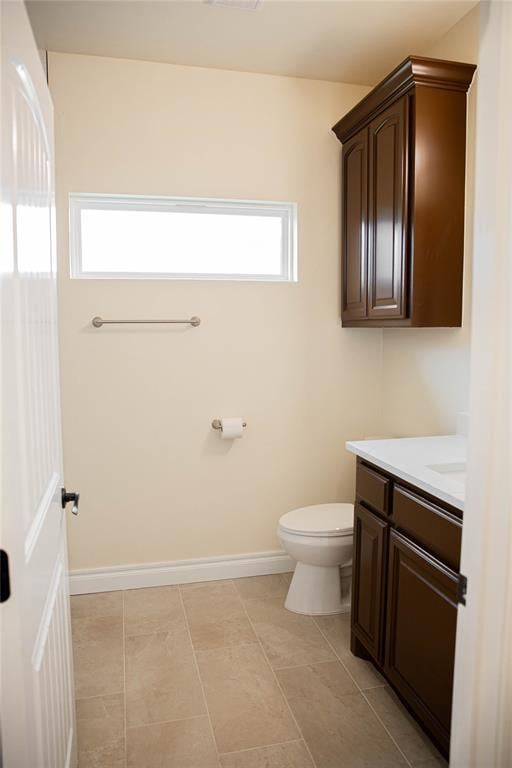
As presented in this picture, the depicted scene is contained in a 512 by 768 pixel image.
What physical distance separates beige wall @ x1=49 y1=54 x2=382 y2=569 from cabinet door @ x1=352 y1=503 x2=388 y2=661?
3.16 feet

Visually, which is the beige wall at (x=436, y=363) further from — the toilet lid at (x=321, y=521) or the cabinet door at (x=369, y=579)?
the cabinet door at (x=369, y=579)

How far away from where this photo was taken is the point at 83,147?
2865mm

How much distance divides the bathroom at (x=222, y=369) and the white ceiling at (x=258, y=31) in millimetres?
12

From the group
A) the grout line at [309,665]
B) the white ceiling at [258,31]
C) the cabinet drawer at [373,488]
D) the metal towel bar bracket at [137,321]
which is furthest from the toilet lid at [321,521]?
the white ceiling at [258,31]

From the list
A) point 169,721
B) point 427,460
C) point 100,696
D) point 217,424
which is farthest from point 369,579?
point 217,424

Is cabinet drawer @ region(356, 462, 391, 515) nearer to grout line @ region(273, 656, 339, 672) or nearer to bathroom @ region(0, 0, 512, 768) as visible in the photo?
bathroom @ region(0, 0, 512, 768)

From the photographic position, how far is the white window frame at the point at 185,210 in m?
2.95

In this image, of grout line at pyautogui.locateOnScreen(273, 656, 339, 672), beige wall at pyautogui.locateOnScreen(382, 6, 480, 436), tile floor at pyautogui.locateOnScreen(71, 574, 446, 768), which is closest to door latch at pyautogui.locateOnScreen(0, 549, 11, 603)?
tile floor at pyautogui.locateOnScreen(71, 574, 446, 768)

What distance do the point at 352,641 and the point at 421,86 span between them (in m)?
2.28

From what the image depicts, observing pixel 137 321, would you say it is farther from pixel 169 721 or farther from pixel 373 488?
pixel 169 721

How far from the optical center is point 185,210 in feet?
10.2

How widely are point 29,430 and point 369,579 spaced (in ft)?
5.05

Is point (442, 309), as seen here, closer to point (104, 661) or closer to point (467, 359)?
point (467, 359)

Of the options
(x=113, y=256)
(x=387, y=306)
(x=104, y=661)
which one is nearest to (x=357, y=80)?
(x=387, y=306)
